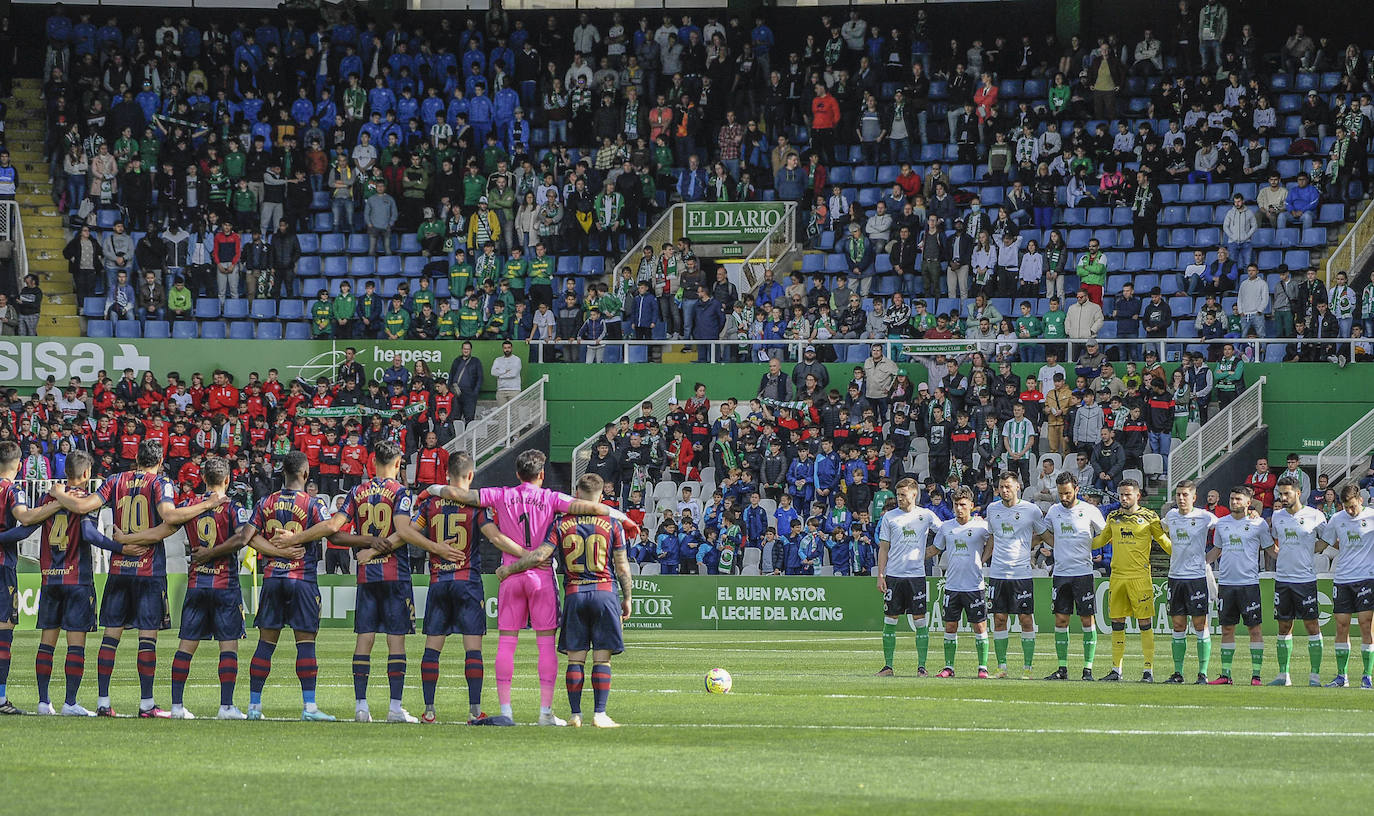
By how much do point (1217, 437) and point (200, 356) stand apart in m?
20.4

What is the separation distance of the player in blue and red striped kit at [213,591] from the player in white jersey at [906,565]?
8533mm

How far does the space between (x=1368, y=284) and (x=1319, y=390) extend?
7.24ft

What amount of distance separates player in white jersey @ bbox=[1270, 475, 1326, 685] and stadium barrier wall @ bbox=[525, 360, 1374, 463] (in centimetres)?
1447

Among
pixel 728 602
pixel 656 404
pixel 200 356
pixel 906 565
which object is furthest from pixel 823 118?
pixel 906 565

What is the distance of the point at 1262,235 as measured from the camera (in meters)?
35.8

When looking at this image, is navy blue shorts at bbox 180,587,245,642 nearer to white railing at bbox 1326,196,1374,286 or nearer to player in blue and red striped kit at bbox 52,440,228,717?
player in blue and red striped kit at bbox 52,440,228,717

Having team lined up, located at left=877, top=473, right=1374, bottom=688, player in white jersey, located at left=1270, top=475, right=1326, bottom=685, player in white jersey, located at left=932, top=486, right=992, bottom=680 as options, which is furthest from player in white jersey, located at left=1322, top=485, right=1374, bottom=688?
player in white jersey, located at left=932, top=486, right=992, bottom=680

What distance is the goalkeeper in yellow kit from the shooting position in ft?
65.5

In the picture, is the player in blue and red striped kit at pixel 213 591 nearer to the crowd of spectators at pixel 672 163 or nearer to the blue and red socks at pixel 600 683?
the blue and red socks at pixel 600 683

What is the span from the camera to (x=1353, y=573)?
19.0 meters

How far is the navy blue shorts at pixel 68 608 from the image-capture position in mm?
15023

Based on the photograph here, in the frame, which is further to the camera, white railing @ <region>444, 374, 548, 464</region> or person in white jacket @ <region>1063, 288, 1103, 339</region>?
white railing @ <region>444, 374, 548, 464</region>

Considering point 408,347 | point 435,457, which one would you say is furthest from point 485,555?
point 408,347

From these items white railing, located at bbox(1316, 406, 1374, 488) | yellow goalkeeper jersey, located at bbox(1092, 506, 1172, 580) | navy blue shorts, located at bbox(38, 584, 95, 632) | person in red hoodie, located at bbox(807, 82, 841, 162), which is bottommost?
navy blue shorts, located at bbox(38, 584, 95, 632)
